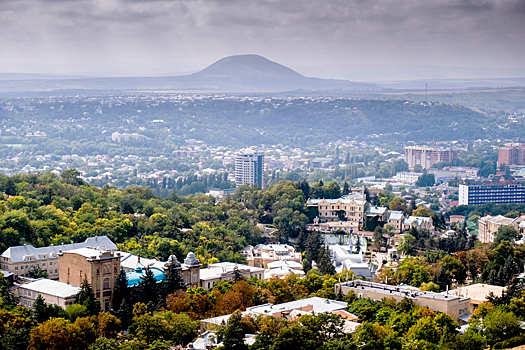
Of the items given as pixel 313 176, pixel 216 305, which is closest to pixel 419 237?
pixel 216 305

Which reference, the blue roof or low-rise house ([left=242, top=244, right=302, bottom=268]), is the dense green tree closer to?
the blue roof

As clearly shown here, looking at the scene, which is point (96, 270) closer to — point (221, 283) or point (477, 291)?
point (221, 283)

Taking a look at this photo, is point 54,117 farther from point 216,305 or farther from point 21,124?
point 216,305

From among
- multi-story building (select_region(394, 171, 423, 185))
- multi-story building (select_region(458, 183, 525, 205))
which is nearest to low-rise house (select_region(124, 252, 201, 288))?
multi-story building (select_region(458, 183, 525, 205))

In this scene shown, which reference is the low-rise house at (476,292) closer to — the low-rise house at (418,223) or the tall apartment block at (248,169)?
the low-rise house at (418,223)

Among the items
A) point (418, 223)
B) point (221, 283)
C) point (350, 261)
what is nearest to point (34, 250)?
point (221, 283)

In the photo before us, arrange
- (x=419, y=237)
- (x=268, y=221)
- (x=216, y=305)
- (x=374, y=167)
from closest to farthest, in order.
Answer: (x=216, y=305)
(x=419, y=237)
(x=268, y=221)
(x=374, y=167)

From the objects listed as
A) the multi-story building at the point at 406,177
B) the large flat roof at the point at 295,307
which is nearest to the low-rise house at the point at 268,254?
the large flat roof at the point at 295,307
